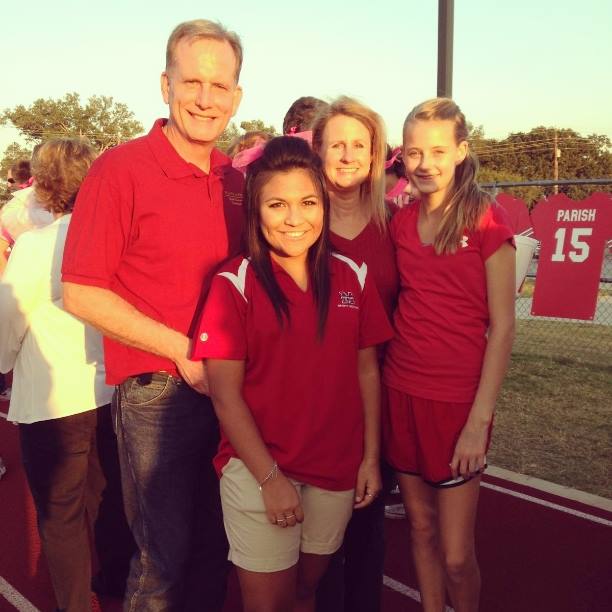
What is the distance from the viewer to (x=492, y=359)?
2.31m

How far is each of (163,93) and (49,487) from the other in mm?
1609

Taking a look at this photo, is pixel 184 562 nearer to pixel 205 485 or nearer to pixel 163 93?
pixel 205 485

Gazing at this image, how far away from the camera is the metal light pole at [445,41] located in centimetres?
476

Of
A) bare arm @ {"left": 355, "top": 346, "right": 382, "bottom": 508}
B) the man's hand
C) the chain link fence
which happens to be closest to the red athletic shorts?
bare arm @ {"left": 355, "top": 346, "right": 382, "bottom": 508}

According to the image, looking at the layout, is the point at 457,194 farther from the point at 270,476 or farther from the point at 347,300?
the point at 270,476

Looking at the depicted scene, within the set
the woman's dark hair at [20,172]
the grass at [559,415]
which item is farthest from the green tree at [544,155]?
the woman's dark hair at [20,172]

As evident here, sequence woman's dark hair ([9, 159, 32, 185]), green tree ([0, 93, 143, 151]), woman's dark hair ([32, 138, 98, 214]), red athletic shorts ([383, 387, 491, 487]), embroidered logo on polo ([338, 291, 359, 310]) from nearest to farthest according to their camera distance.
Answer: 1. embroidered logo on polo ([338, 291, 359, 310])
2. red athletic shorts ([383, 387, 491, 487])
3. woman's dark hair ([32, 138, 98, 214])
4. woman's dark hair ([9, 159, 32, 185])
5. green tree ([0, 93, 143, 151])

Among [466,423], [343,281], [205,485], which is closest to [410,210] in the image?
[343,281]

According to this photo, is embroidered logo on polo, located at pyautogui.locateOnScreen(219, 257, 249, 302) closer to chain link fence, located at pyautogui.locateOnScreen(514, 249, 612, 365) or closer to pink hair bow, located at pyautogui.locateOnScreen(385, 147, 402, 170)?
pink hair bow, located at pyautogui.locateOnScreen(385, 147, 402, 170)

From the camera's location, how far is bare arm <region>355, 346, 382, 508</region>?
88.9 inches

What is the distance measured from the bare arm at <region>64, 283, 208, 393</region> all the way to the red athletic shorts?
30.3 inches

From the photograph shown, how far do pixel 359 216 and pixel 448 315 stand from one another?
52 cm

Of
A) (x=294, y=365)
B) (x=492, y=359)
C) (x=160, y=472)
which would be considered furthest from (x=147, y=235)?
(x=492, y=359)

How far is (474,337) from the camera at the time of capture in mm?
2361
